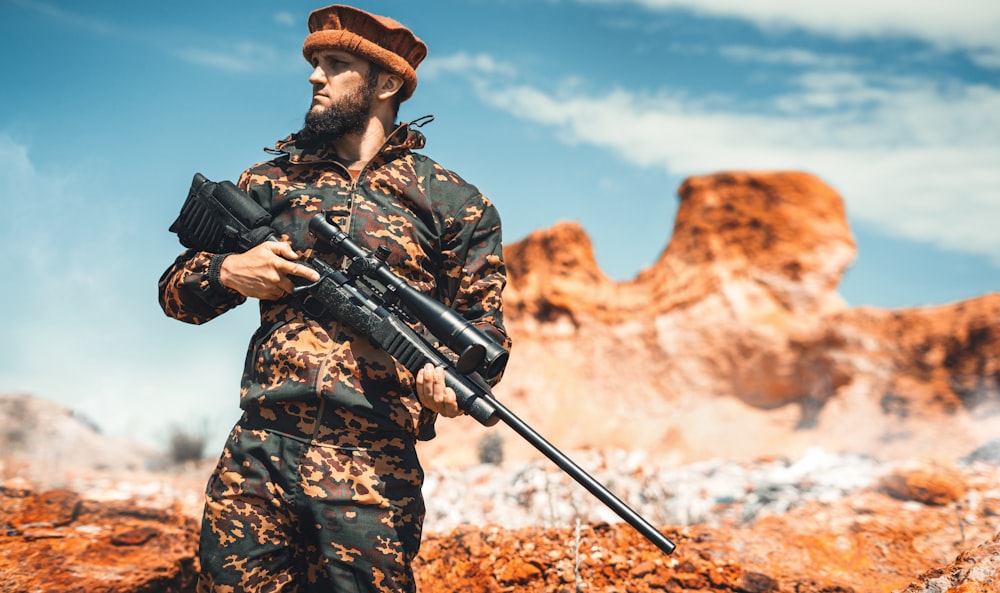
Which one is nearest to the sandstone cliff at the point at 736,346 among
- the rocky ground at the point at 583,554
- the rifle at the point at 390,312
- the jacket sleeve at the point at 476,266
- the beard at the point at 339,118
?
the rocky ground at the point at 583,554

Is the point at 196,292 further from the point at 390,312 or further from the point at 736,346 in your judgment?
the point at 736,346

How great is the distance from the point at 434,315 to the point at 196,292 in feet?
2.53

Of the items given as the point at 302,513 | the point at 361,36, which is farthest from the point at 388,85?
the point at 302,513

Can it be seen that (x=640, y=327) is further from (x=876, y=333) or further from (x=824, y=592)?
(x=824, y=592)

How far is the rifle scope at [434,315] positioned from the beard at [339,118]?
0.33 metres

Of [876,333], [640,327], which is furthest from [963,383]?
[640,327]

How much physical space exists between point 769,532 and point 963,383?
11.8 m

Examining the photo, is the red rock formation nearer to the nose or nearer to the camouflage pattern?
the camouflage pattern

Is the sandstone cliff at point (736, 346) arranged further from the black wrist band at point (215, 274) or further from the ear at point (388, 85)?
the black wrist band at point (215, 274)

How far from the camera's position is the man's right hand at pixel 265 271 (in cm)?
211

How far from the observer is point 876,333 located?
15141 mm

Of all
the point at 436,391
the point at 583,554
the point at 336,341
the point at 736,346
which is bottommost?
the point at 583,554

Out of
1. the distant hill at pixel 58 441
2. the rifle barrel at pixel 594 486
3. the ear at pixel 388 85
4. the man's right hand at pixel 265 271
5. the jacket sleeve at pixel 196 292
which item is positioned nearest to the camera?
the rifle barrel at pixel 594 486

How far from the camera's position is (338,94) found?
2395 mm
